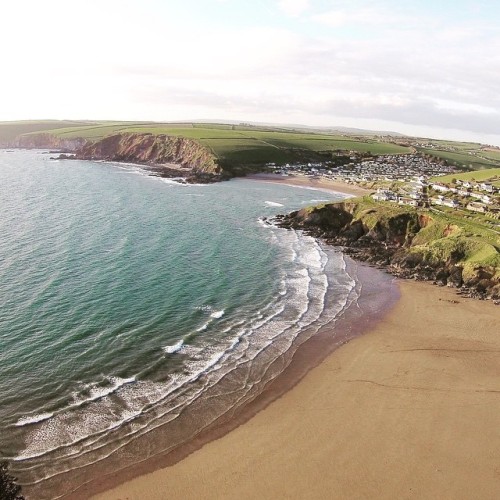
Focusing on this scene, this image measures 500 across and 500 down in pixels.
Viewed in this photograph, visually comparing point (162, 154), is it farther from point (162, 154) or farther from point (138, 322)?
point (138, 322)

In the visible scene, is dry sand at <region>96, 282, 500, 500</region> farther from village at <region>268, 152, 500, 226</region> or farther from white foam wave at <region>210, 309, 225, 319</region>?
village at <region>268, 152, 500, 226</region>

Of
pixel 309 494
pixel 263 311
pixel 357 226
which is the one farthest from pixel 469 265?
pixel 309 494

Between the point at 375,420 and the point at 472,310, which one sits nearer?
the point at 375,420

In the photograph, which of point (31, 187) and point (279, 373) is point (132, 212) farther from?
point (279, 373)

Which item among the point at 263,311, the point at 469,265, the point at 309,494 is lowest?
the point at 309,494

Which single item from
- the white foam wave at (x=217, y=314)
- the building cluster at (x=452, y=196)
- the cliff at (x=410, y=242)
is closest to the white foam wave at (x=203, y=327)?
the white foam wave at (x=217, y=314)

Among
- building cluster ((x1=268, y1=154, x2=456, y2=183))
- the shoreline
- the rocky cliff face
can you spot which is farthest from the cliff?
building cluster ((x1=268, y1=154, x2=456, y2=183))
